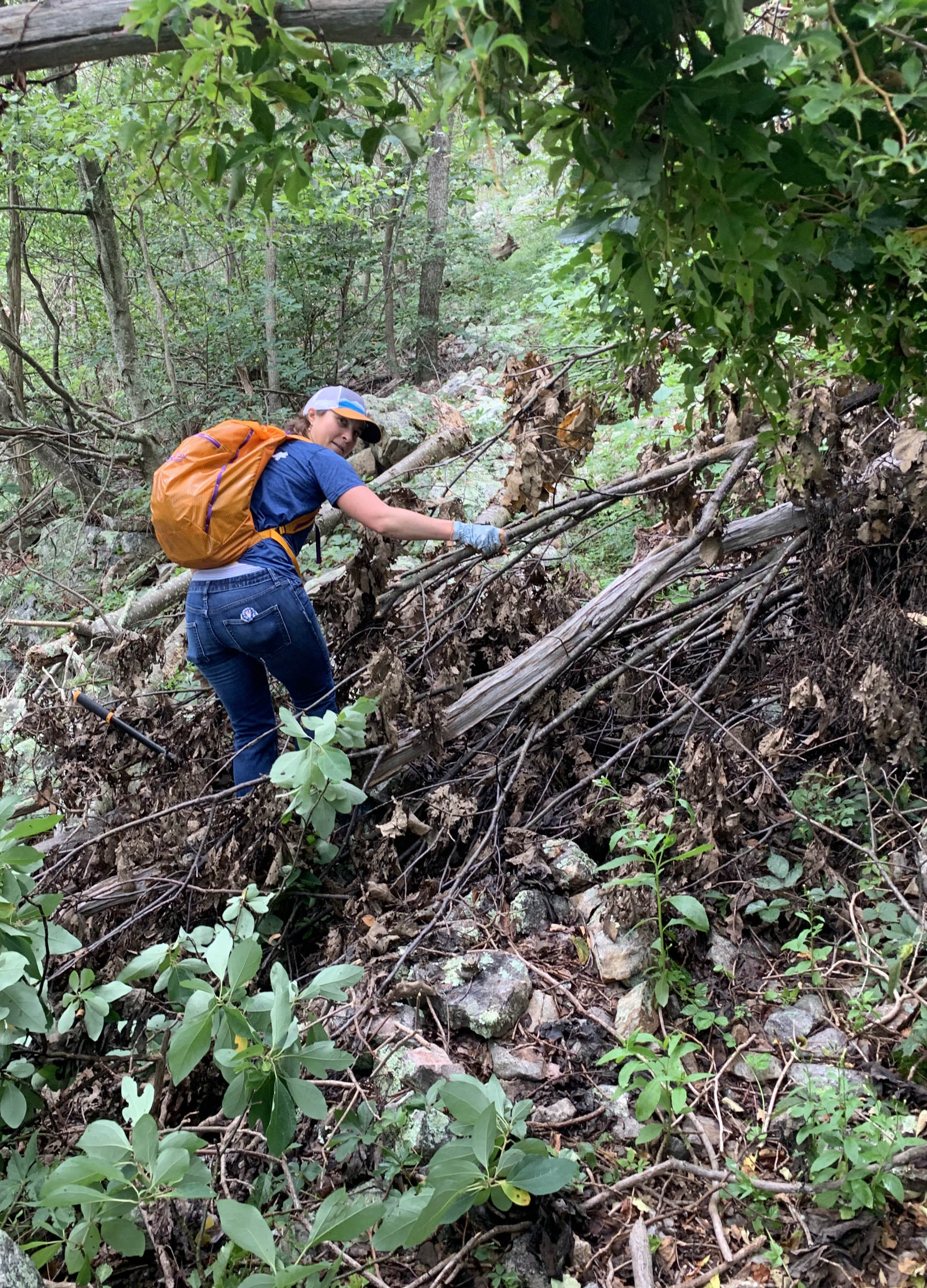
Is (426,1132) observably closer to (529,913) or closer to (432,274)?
(529,913)

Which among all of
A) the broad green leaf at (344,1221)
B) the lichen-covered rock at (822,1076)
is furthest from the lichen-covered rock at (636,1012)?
the broad green leaf at (344,1221)

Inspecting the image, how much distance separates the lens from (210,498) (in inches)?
127

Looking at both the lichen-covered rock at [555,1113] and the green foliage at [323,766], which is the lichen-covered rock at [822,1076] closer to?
the lichen-covered rock at [555,1113]

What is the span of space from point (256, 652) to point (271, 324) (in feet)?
31.5

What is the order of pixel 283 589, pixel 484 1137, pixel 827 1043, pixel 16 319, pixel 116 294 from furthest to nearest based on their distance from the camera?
pixel 16 319 < pixel 116 294 < pixel 283 589 < pixel 827 1043 < pixel 484 1137

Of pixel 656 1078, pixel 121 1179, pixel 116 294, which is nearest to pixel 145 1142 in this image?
pixel 121 1179

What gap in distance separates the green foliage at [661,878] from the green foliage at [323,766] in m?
0.88

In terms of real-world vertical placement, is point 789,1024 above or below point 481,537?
below

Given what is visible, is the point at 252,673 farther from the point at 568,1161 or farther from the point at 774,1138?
the point at 774,1138

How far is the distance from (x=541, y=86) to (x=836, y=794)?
2.62 meters

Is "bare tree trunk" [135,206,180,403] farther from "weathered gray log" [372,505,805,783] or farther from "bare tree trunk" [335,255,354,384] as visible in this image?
"weathered gray log" [372,505,805,783]

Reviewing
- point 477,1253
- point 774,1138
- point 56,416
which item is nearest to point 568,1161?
point 477,1253

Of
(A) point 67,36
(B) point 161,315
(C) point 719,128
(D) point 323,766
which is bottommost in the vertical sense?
(D) point 323,766

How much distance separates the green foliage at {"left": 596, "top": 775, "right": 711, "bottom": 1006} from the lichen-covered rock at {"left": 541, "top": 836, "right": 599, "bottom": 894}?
11.0 inches
